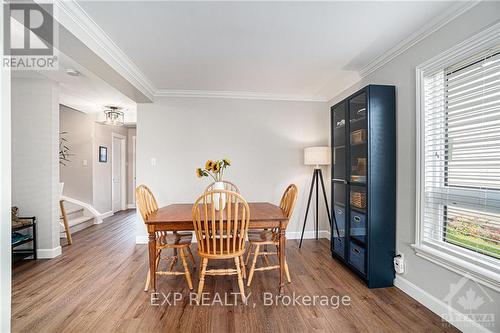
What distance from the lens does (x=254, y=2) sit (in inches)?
65.9

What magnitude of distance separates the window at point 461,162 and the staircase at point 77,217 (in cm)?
527

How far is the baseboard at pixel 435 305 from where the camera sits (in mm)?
1621

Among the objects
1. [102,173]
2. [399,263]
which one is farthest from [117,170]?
[399,263]

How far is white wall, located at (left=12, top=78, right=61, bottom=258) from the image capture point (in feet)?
9.96

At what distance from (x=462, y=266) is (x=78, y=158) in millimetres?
6227

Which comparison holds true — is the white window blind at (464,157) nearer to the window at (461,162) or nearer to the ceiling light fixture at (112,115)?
the window at (461,162)

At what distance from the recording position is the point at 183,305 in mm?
1986

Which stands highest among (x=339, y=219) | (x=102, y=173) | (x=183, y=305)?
(x=102, y=173)

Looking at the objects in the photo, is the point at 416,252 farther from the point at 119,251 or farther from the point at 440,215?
the point at 119,251

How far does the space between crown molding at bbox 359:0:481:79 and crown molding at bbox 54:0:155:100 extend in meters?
2.72

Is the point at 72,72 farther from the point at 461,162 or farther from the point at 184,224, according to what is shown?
the point at 461,162

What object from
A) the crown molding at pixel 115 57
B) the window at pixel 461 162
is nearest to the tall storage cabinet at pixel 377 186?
the window at pixel 461 162

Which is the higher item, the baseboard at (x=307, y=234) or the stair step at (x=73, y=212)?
the stair step at (x=73, y=212)

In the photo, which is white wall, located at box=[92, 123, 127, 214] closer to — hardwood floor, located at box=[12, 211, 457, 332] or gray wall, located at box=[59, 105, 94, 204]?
gray wall, located at box=[59, 105, 94, 204]
